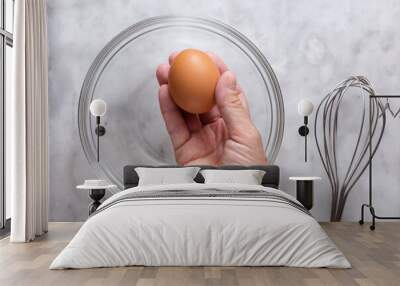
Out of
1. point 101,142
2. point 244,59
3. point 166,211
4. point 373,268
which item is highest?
point 244,59

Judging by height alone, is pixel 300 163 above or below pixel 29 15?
below

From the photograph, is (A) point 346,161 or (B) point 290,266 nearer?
(B) point 290,266

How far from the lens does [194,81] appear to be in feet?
25.4

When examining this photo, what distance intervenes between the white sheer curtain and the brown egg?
1.73 m

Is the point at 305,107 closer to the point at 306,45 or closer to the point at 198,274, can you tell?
the point at 306,45

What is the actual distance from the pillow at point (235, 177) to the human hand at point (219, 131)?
57 cm

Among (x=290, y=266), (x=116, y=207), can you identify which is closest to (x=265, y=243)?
(x=290, y=266)

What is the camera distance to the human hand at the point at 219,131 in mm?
7754

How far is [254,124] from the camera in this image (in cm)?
781

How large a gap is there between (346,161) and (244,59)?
1.91 meters

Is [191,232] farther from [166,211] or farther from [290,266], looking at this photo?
[290,266]

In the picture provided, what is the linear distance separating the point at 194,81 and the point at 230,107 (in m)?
0.58

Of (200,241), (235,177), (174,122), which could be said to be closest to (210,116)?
(174,122)

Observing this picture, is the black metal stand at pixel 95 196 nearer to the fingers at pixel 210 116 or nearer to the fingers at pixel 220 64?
the fingers at pixel 210 116
